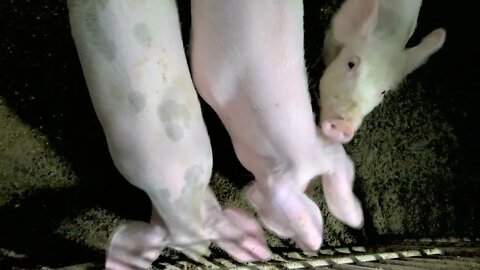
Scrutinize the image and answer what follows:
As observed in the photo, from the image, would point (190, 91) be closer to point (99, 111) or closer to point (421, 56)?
point (99, 111)

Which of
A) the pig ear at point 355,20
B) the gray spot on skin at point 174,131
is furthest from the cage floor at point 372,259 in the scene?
the pig ear at point 355,20

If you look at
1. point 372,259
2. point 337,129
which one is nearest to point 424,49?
point 337,129

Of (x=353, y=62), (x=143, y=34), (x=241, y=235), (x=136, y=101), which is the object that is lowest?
(x=241, y=235)

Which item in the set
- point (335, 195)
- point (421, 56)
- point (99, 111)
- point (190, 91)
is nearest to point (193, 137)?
point (190, 91)

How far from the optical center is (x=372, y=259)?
195cm

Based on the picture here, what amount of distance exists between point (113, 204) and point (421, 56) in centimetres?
94

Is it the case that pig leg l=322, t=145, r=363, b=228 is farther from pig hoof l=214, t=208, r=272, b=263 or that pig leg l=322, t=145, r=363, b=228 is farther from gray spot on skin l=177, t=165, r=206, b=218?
gray spot on skin l=177, t=165, r=206, b=218

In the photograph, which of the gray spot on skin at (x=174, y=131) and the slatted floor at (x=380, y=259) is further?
the slatted floor at (x=380, y=259)

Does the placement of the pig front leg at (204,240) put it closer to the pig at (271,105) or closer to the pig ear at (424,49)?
the pig at (271,105)

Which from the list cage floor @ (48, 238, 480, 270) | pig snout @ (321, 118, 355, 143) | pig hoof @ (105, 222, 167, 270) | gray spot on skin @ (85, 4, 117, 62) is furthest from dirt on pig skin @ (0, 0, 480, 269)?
gray spot on skin @ (85, 4, 117, 62)

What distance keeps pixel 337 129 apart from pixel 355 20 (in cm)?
31

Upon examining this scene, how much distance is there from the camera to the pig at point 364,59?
1.66m

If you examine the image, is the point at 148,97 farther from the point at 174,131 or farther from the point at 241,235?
the point at 241,235

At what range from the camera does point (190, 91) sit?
4.99ft
